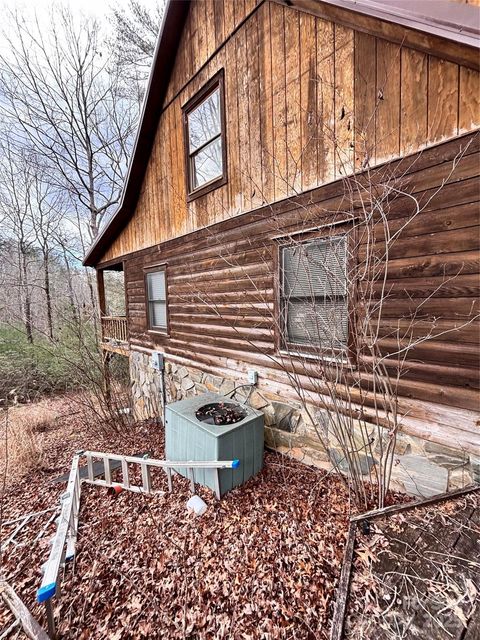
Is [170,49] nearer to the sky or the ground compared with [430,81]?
nearer to the sky

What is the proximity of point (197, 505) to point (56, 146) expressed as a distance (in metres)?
18.0

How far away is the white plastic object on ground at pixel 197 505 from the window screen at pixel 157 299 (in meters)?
4.30

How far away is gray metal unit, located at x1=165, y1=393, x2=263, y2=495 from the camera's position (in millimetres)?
3361

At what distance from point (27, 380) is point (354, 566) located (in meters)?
12.3

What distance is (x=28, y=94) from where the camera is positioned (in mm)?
13242

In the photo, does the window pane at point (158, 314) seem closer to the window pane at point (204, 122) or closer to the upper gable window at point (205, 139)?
the upper gable window at point (205, 139)

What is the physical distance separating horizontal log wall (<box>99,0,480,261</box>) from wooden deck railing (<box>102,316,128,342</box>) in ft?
14.8

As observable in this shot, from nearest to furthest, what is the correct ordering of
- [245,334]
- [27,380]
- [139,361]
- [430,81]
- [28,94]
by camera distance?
[430,81], [245,334], [139,361], [27,380], [28,94]

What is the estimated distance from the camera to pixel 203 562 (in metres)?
2.57

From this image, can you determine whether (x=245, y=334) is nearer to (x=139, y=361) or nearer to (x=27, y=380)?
(x=139, y=361)

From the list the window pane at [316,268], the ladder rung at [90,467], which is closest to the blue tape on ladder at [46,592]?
the ladder rung at [90,467]

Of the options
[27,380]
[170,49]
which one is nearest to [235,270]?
[170,49]

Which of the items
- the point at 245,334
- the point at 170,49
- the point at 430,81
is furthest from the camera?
the point at 170,49

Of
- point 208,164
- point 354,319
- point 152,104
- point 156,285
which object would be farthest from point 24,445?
point 152,104
